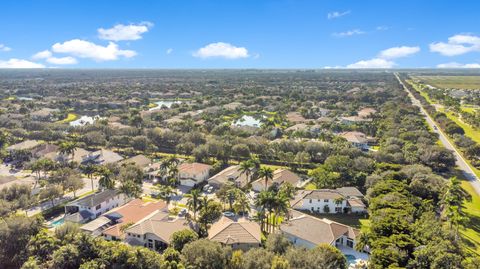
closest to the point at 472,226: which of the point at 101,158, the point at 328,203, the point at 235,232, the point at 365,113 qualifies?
the point at 328,203

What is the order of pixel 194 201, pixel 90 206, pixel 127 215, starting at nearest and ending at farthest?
pixel 194 201 → pixel 127 215 → pixel 90 206

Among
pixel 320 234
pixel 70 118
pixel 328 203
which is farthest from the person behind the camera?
pixel 70 118

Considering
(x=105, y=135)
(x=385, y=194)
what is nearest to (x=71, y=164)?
(x=105, y=135)

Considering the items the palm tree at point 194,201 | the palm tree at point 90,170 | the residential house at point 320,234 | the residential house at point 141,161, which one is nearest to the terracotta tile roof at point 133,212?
the palm tree at point 194,201

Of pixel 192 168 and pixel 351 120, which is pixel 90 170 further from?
pixel 351 120

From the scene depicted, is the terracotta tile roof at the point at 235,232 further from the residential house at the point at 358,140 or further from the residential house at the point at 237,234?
the residential house at the point at 358,140

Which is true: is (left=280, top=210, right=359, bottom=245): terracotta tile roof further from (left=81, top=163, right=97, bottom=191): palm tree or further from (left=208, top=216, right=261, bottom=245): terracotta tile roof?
(left=81, top=163, right=97, bottom=191): palm tree
